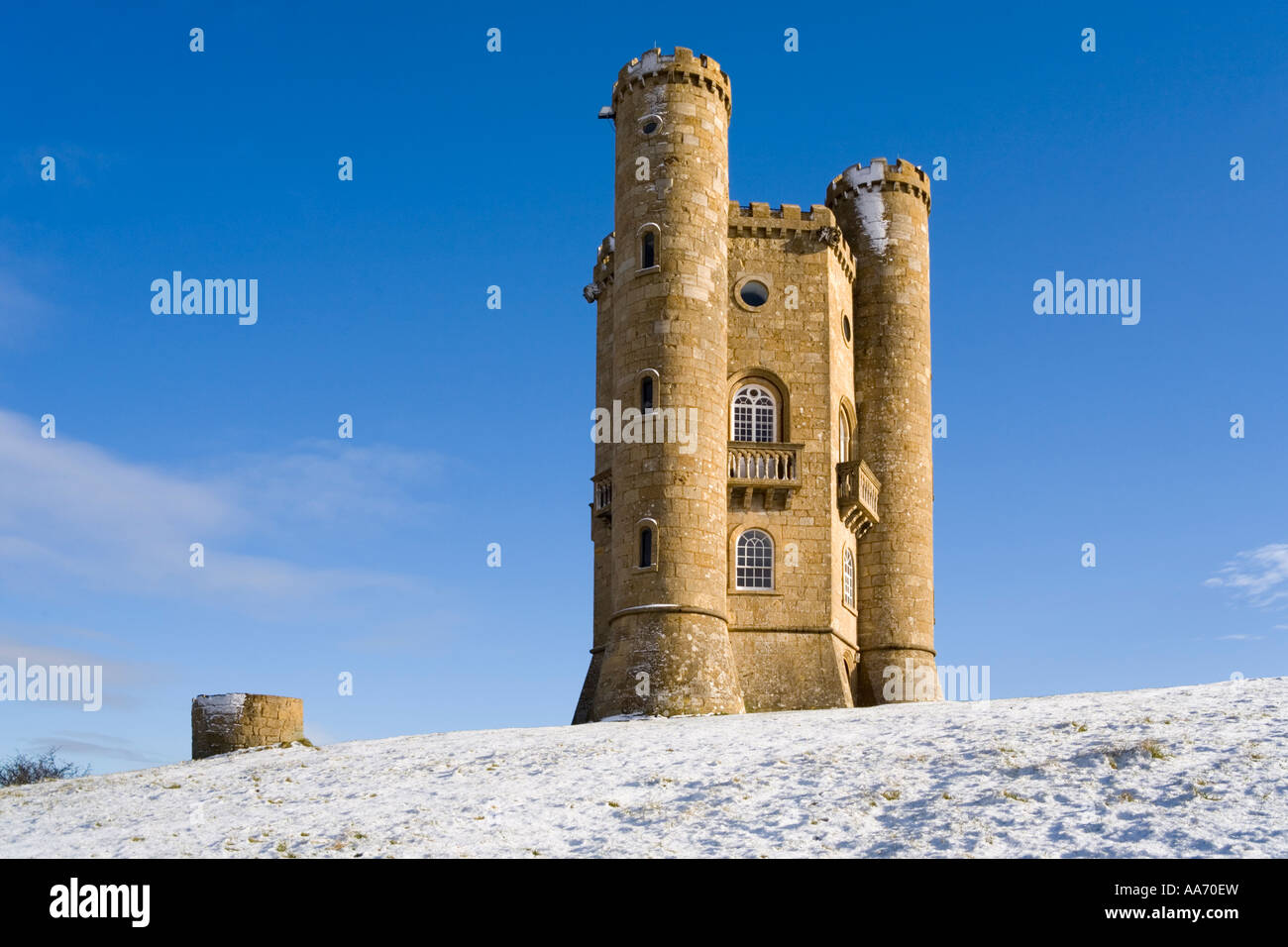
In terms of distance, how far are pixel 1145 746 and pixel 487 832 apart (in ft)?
31.3

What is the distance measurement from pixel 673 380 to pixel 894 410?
1027 centimetres

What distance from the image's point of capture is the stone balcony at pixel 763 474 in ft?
126

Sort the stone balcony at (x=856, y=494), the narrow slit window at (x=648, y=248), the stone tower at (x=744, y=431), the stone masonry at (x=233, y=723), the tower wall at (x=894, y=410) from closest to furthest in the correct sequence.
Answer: the stone masonry at (x=233, y=723), the stone tower at (x=744, y=431), the narrow slit window at (x=648, y=248), the stone balcony at (x=856, y=494), the tower wall at (x=894, y=410)

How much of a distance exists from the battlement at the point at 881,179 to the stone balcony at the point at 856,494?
367 inches

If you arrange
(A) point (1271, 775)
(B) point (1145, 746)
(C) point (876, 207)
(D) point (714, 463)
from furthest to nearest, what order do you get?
(C) point (876, 207) → (D) point (714, 463) → (B) point (1145, 746) → (A) point (1271, 775)

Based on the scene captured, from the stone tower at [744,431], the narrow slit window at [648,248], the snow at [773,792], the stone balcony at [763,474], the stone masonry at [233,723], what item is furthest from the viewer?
the stone balcony at [763,474]

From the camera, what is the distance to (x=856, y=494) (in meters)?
39.5

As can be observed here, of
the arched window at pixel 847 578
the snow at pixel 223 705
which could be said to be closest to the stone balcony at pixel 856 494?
the arched window at pixel 847 578

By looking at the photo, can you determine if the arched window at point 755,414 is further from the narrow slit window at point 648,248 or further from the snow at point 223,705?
the snow at point 223,705

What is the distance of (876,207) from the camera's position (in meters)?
44.7
